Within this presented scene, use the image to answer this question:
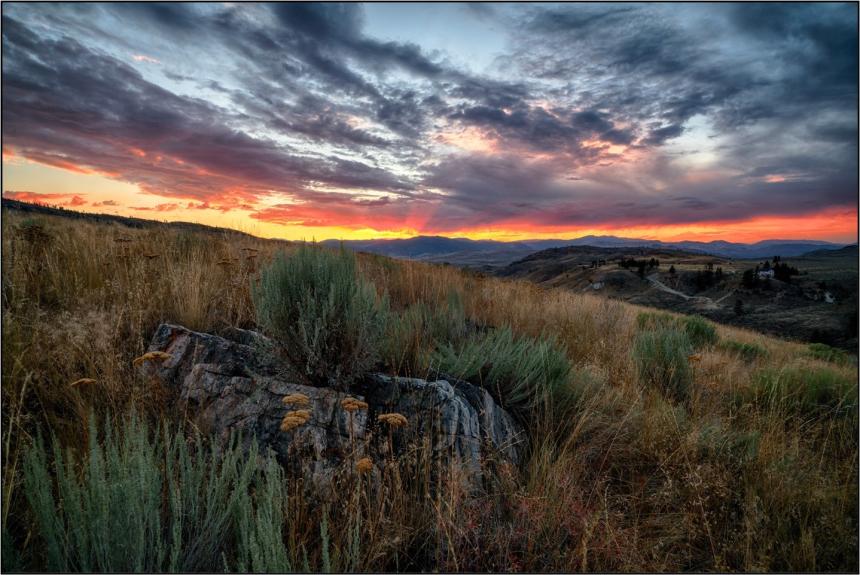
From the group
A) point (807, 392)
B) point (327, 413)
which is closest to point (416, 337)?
point (327, 413)

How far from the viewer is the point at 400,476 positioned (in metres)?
2.43

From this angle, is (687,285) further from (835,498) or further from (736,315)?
(835,498)

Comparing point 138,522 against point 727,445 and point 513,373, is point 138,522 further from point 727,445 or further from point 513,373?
point 727,445

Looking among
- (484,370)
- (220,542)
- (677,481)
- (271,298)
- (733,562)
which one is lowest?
(733,562)

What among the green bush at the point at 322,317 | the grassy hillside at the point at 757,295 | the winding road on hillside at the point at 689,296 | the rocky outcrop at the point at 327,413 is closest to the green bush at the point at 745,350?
the rocky outcrop at the point at 327,413

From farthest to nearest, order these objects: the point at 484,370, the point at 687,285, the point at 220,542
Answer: the point at 687,285 < the point at 484,370 < the point at 220,542

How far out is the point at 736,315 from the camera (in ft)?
186

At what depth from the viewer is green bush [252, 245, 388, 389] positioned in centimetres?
293

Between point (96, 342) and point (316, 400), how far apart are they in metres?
2.07

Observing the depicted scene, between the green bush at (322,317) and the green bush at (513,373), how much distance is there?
0.77 meters

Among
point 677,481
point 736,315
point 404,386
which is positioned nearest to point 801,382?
point 677,481

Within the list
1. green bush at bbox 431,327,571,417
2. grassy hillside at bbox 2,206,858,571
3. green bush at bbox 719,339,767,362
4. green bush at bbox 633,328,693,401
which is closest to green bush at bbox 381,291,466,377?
grassy hillside at bbox 2,206,858,571

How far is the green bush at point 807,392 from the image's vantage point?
489 centimetres

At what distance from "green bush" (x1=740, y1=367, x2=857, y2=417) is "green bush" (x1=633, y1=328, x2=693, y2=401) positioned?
640 mm
